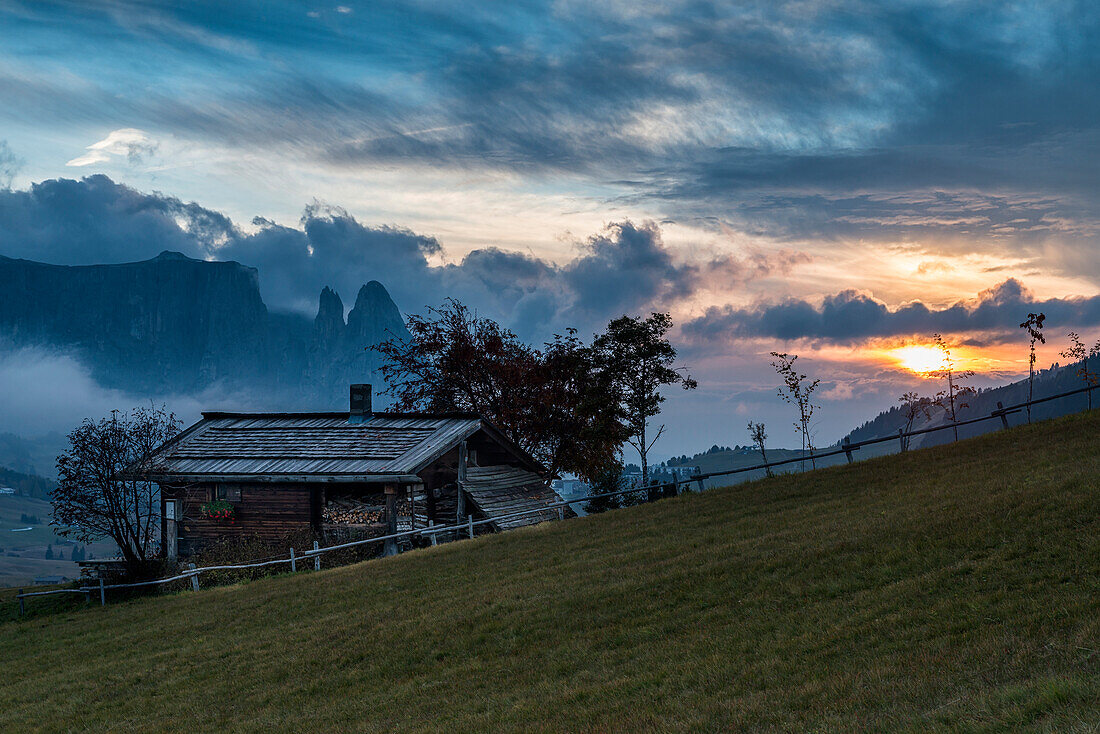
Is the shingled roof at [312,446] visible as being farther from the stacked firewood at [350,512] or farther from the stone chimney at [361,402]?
the stacked firewood at [350,512]

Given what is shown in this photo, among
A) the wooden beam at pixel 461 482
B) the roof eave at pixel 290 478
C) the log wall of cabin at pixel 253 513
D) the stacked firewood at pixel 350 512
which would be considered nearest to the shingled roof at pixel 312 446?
the roof eave at pixel 290 478

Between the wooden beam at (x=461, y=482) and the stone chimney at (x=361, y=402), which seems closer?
the wooden beam at (x=461, y=482)

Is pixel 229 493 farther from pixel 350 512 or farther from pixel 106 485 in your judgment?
pixel 350 512

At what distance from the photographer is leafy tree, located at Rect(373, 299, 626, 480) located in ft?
165

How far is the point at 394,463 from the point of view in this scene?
1254 inches

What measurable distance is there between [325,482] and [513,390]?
21.0 metres

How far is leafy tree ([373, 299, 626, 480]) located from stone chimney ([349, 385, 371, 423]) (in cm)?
1030

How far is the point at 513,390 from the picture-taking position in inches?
2015

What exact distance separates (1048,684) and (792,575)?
702cm

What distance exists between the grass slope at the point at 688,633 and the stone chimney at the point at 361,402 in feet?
47.0

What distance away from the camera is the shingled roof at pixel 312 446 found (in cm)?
3180

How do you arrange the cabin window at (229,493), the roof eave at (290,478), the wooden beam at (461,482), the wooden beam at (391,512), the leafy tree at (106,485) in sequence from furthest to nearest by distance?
the wooden beam at (461,482), the cabin window at (229,493), the wooden beam at (391,512), the roof eave at (290,478), the leafy tree at (106,485)

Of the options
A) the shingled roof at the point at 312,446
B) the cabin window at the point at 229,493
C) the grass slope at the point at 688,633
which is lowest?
the grass slope at the point at 688,633

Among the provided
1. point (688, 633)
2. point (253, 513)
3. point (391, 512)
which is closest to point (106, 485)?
point (253, 513)
